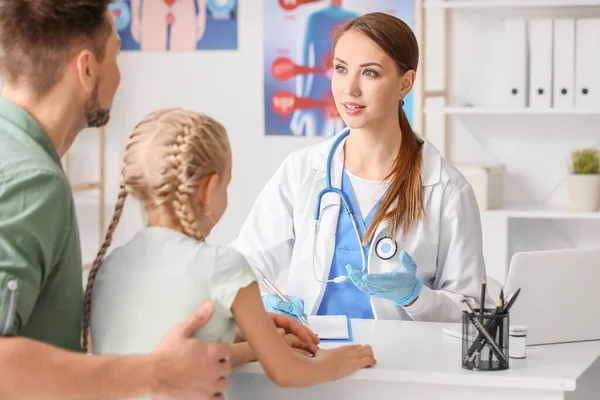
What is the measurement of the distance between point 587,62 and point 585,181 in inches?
17.5

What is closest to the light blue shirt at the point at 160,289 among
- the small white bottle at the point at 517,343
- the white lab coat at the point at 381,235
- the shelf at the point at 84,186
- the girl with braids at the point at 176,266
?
the girl with braids at the point at 176,266

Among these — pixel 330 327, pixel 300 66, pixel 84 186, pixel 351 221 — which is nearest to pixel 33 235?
pixel 330 327

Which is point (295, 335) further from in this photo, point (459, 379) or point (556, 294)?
point (556, 294)

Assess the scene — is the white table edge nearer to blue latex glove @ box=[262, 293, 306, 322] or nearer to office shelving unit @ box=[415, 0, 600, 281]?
blue latex glove @ box=[262, 293, 306, 322]

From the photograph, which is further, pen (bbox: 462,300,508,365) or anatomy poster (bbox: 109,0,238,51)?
anatomy poster (bbox: 109,0,238,51)

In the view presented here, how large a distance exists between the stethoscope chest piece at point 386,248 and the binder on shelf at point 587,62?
1.61 meters

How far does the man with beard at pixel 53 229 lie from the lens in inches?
47.1

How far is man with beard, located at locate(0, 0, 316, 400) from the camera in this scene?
120cm

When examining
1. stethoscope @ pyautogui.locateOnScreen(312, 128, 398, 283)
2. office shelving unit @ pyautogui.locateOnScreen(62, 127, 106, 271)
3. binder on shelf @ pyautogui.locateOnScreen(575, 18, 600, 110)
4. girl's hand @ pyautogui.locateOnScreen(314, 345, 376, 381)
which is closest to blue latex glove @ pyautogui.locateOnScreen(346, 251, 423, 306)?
stethoscope @ pyautogui.locateOnScreen(312, 128, 398, 283)

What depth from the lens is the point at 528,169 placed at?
3.75 metres

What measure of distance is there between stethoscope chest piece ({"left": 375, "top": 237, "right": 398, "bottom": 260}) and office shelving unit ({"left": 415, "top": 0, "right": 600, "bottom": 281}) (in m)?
1.48

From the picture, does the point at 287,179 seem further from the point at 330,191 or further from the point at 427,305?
the point at 427,305

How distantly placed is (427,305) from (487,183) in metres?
1.59

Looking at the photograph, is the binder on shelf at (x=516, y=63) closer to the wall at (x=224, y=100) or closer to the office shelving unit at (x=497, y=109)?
the office shelving unit at (x=497, y=109)
